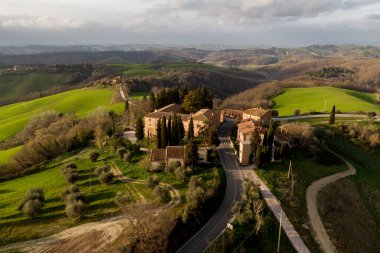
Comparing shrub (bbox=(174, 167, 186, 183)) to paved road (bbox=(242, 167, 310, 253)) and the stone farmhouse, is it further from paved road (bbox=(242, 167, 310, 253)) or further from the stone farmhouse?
paved road (bbox=(242, 167, 310, 253))

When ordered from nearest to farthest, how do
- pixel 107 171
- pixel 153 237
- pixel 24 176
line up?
pixel 153 237, pixel 107 171, pixel 24 176

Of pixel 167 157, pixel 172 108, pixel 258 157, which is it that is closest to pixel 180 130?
pixel 167 157

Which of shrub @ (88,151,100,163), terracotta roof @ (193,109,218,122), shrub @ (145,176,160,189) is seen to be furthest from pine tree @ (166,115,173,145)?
shrub @ (88,151,100,163)

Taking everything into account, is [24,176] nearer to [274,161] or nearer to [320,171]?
[274,161]

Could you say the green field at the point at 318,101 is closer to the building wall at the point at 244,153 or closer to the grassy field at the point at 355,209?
the grassy field at the point at 355,209

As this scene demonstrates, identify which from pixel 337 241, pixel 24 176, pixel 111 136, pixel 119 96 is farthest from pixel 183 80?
pixel 337 241

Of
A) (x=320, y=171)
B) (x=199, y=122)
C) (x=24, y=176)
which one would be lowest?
(x=24, y=176)

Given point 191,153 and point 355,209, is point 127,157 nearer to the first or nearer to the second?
point 191,153
